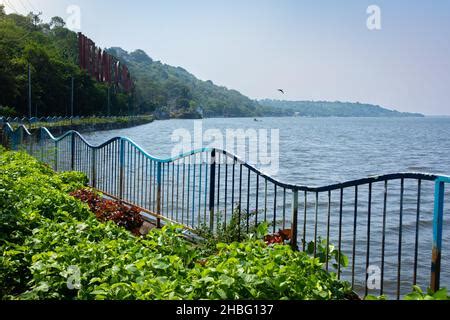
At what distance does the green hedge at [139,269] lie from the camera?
125 inches

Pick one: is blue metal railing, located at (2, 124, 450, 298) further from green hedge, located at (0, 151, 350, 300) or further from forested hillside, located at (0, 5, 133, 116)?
forested hillside, located at (0, 5, 133, 116)

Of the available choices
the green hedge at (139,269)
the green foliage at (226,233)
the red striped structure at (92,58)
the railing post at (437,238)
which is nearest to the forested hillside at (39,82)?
the red striped structure at (92,58)

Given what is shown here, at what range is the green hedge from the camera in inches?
125

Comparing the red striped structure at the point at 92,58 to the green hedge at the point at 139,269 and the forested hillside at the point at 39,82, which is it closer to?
the forested hillside at the point at 39,82

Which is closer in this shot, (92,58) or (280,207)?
(280,207)

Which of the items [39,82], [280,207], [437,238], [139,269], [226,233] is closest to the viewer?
[139,269]

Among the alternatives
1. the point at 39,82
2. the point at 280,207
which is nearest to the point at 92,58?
the point at 39,82

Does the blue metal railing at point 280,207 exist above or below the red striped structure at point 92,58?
below

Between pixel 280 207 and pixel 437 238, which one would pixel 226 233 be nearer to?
pixel 437 238

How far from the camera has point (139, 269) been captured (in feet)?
11.8

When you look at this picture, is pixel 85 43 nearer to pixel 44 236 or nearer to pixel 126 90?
pixel 126 90

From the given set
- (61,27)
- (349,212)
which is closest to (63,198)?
(349,212)

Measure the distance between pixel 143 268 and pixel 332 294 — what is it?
49.2 inches

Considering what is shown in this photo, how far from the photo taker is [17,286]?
4246mm
